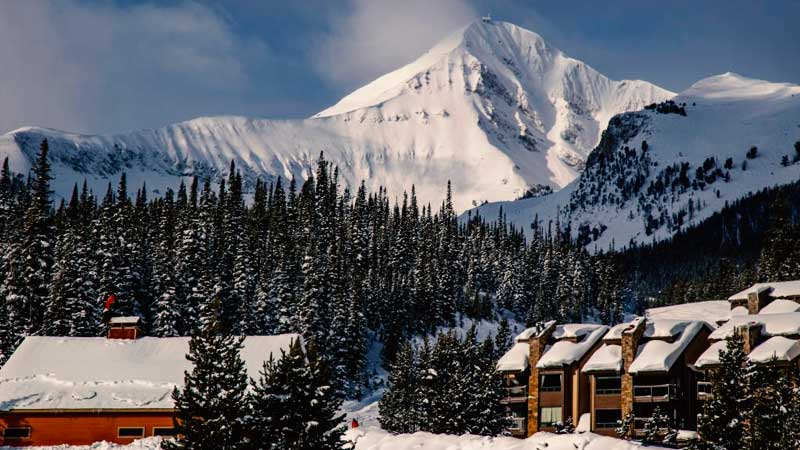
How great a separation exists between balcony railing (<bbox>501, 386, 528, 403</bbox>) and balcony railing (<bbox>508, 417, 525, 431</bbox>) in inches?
56.0

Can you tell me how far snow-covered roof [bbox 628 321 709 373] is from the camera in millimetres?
66688

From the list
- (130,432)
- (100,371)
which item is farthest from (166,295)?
(130,432)

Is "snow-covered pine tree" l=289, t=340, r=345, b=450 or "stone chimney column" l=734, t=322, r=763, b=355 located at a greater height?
"stone chimney column" l=734, t=322, r=763, b=355

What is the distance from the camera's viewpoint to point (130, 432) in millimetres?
57375

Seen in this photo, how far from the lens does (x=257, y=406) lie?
42750 millimetres

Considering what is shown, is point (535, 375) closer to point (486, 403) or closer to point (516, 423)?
point (516, 423)

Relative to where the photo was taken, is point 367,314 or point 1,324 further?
point 367,314

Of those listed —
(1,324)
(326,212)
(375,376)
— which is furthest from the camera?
(326,212)

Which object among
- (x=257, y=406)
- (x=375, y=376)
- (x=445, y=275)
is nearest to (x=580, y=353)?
(x=257, y=406)

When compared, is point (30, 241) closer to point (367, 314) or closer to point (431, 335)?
point (367, 314)

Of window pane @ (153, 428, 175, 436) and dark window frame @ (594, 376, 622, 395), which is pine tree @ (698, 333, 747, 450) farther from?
window pane @ (153, 428, 175, 436)

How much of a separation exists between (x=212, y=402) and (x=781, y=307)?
169 ft

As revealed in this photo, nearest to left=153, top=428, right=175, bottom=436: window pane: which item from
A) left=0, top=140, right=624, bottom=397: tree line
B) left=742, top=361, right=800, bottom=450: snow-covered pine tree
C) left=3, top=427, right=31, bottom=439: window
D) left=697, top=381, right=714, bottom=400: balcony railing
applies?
left=3, top=427, right=31, bottom=439: window

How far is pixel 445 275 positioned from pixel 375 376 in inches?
1449
